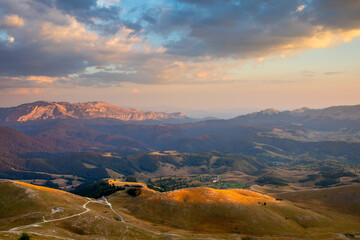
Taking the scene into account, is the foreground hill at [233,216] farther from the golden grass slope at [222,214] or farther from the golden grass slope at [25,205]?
the golden grass slope at [25,205]

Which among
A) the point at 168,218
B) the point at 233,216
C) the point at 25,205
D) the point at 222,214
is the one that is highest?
the point at 25,205

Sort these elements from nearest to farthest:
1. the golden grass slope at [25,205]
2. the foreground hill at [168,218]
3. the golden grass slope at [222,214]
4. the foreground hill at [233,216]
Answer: the foreground hill at [168,218] < the golden grass slope at [25,205] < the foreground hill at [233,216] < the golden grass slope at [222,214]

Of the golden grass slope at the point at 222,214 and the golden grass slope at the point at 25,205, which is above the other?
the golden grass slope at the point at 25,205

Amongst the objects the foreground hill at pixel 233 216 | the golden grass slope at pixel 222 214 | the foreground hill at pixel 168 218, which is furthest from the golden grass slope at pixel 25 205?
the golden grass slope at pixel 222 214

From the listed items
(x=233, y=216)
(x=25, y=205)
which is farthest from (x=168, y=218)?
(x=25, y=205)

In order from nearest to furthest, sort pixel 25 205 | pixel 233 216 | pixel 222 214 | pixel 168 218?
1. pixel 25 205
2. pixel 168 218
3. pixel 233 216
4. pixel 222 214

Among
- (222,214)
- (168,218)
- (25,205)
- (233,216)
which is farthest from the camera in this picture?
(222,214)

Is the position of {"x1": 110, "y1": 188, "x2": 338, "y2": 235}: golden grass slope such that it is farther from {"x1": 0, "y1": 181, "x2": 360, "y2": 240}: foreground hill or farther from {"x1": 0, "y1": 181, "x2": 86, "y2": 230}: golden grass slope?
{"x1": 0, "y1": 181, "x2": 86, "y2": 230}: golden grass slope

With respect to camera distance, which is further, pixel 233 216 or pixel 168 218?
pixel 233 216

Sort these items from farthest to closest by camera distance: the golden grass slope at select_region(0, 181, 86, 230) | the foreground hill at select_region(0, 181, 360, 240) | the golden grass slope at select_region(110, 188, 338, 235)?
the golden grass slope at select_region(110, 188, 338, 235) → the golden grass slope at select_region(0, 181, 86, 230) → the foreground hill at select_region(0, 181, 360, 240)

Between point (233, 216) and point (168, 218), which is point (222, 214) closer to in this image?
point (233, 216)

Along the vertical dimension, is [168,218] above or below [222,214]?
above

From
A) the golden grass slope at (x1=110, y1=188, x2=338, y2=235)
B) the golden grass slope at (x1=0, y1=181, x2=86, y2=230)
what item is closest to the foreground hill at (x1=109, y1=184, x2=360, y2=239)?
the golden grass slope at (x1=110, y1=188, x2=338, y2=235)
